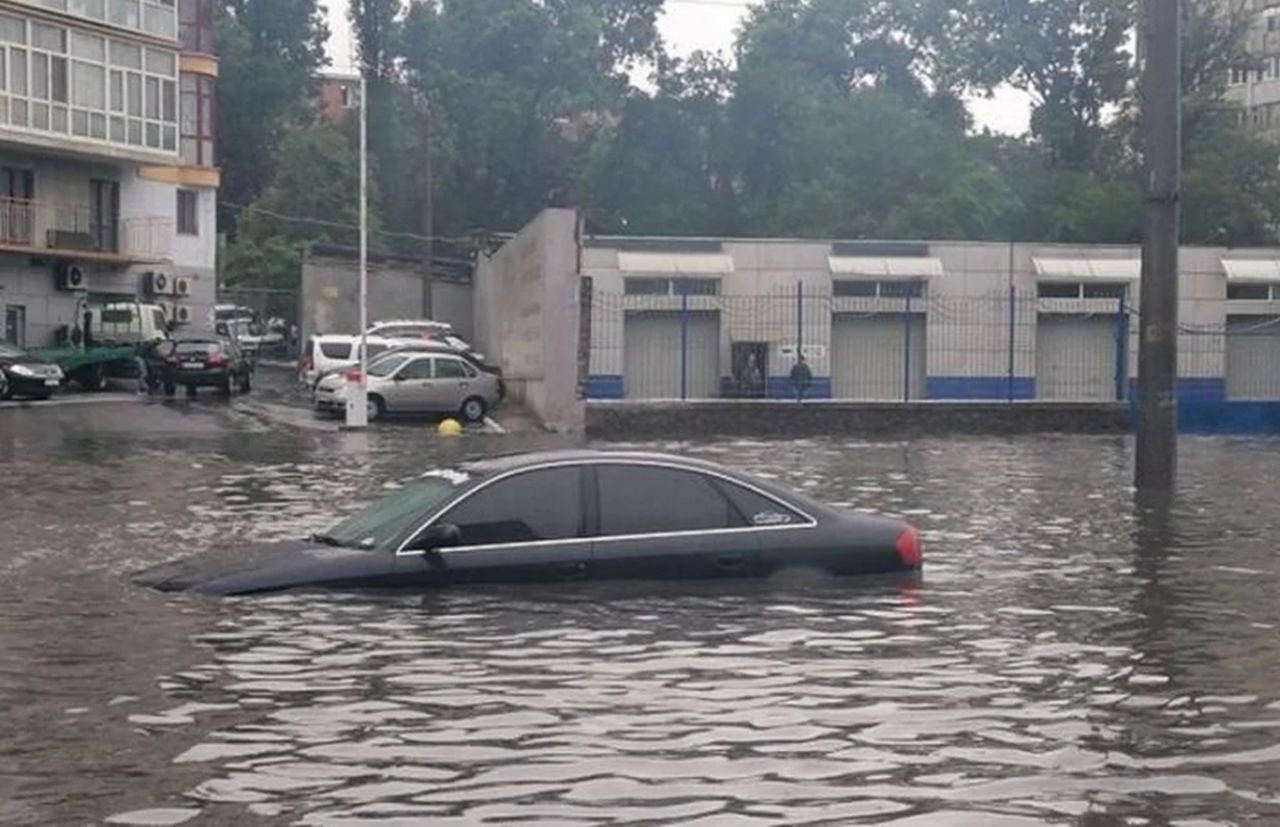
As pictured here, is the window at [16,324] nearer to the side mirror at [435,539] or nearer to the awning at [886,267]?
Answer: the awning at [886,267]

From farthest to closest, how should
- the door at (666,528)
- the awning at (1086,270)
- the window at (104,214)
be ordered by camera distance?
the window at (104,214) < the awning at (1086,270) < the door at (666,528)

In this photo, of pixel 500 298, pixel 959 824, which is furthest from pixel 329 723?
pixel 500 298

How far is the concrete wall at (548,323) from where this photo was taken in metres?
41.2

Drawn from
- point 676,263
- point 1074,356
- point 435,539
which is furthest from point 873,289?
point 435,539

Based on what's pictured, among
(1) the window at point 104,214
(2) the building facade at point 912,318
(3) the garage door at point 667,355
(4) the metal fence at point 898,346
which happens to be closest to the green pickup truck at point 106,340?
(1) the window at point 104,214

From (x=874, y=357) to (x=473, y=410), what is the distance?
37.4ft

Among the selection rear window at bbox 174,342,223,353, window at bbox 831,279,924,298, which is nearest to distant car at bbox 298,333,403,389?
rear window at bbox 174,342,223,353

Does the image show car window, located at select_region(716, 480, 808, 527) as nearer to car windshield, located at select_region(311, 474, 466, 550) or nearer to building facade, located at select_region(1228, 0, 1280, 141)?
car windshield, located at select_region(311, 474, 466, 550)

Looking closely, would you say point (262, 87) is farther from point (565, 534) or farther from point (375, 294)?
point (565, 534)

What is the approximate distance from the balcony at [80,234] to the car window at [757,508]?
4479 cm

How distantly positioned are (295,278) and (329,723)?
74.4 metres

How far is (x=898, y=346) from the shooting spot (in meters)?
49.9

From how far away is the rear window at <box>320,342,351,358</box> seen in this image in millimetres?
50562

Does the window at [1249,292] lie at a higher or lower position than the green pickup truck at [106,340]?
higher
